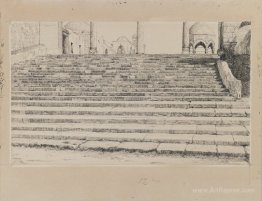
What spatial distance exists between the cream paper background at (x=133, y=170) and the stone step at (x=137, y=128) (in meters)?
0.18

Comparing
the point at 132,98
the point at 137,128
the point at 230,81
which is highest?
the point at 230,81

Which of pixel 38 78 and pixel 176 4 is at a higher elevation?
pixel 176 4

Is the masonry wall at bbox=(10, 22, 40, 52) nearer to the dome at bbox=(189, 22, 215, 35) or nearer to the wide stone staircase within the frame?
the wide stone staircase

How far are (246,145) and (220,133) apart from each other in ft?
0.66

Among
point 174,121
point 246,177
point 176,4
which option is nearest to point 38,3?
point 176,4

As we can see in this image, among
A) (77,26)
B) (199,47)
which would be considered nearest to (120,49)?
(77,26)

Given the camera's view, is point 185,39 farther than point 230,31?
Yes

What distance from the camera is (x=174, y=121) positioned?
4691 millimetres

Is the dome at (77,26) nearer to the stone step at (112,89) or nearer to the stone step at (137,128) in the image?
the stone step at (112,89)

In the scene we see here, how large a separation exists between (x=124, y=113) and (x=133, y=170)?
0.41 metres

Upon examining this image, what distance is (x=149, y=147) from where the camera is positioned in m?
4.64

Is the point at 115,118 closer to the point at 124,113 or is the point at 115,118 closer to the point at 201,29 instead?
the point at 124,113

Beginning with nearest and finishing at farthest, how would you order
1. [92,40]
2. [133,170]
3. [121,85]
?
[133,170]
[92,40]
[121,85]

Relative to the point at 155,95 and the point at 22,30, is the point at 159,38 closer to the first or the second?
the point at 155,95
